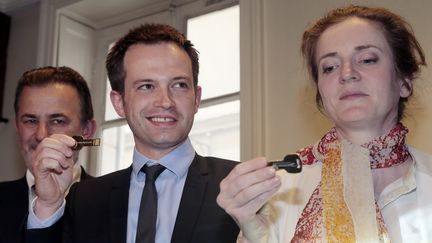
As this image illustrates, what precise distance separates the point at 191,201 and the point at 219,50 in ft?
4.30

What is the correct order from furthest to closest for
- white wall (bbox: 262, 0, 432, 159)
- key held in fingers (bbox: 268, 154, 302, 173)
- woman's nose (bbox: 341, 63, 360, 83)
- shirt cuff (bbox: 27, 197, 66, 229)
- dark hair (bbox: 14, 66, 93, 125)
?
white wall (bbox: 262, 0, 432, 159)
dark hair (bbox: 14, 66, 93, 125)
shirt cuff (bbox: 27, 197, 66, 229)
woman's nose (bbox: 341, 63, 360, 83)
key held in fingers (bbox: 268, 154, 302, 173)

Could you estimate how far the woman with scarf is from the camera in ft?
3.97

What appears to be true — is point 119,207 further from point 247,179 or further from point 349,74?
point 349,74

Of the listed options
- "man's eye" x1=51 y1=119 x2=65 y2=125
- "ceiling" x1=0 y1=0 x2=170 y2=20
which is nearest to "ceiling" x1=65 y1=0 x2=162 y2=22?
"ceiling" x1=0 y1=0 x2=170 y2=20

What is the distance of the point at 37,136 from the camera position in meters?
1.99

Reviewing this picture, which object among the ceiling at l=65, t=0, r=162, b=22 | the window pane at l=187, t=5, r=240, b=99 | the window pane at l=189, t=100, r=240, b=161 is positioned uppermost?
the ceiling at l=65, t=0, r=162, b=22

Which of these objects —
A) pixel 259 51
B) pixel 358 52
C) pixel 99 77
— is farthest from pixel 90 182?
pixel 99 77

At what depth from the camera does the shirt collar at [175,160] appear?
157cm

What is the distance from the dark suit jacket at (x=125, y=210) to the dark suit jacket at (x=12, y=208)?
201mm

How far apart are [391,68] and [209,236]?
53 centimetres

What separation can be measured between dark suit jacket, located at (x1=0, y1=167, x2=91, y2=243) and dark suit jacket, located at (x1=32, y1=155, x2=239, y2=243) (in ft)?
0.66

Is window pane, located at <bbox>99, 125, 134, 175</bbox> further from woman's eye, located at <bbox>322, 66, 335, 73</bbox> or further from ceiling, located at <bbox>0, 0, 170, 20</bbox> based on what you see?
woman's eye, located at <bbox>322, 66, 335, 73</bbox>

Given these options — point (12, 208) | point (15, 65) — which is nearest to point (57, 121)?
point (12, 208)

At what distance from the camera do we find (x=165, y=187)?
155 cm
